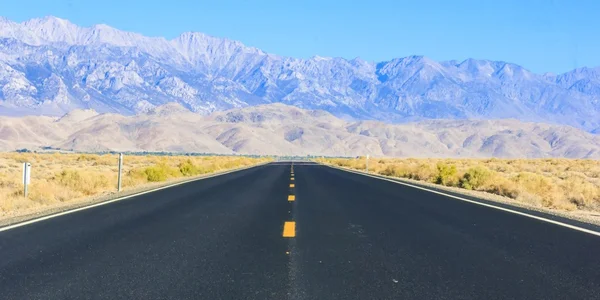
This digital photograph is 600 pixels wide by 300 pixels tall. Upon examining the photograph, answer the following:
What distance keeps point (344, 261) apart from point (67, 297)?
130 inches

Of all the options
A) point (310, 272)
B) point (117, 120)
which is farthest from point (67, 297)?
point (117, 120)

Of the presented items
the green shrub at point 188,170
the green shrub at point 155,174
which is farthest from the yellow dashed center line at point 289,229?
the green shrub at point 188,170

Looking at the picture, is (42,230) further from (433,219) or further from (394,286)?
(433,219)

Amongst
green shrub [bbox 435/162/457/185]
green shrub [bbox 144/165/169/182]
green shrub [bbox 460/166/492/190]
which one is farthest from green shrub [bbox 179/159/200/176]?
green shrub [bbox 460/166/492/190]

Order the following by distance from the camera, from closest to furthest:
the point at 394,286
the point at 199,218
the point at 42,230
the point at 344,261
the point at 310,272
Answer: the point at 394,286 → the point at 310,272 → the point at 344,261 → the point at 42,230 → the point at 199,218

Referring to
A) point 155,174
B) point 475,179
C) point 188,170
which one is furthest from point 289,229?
point 188,170

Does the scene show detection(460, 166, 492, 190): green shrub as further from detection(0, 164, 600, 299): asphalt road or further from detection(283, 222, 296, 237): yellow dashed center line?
detection(283, 222, 296, 237): yellow dashed center line

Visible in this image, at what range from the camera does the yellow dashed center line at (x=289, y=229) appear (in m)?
9.44

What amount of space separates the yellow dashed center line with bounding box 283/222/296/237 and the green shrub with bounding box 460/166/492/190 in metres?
16.6

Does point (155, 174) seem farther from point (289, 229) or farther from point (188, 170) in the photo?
point (289, 229)

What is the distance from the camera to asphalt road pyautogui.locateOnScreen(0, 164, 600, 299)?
5.84m

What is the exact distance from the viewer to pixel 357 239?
9.02 metres

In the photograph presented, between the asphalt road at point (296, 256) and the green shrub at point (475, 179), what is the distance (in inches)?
522

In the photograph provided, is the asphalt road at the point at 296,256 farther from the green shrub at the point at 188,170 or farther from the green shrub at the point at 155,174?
the green shrub at the point at 188,170
